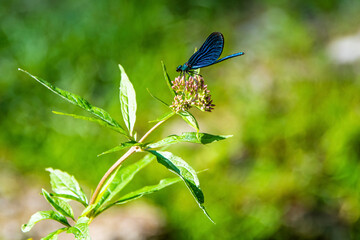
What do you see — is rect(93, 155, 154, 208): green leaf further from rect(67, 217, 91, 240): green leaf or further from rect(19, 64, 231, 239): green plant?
rect(67, 217, 91, 240): green leaf

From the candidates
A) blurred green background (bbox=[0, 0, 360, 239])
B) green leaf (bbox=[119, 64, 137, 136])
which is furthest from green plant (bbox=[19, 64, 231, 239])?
blurred green background (bbox=[0, 0, 360, 239])

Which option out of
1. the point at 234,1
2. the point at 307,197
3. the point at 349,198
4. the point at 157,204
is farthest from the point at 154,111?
the point at 234,1

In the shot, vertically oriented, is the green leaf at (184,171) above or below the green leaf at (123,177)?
below

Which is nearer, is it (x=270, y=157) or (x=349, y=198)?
(x=349, y=198)

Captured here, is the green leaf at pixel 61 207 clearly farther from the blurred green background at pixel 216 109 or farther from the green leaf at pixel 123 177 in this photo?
the blurred green background at pixel 216 109

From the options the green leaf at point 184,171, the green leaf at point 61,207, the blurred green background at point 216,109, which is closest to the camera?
the green leaf at point 184,171

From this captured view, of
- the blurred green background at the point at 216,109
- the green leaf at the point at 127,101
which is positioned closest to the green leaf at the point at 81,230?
the green leaf at the point at 127,101

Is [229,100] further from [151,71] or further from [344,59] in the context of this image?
[344,59]

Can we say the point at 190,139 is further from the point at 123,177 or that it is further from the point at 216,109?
the point at 216,109
